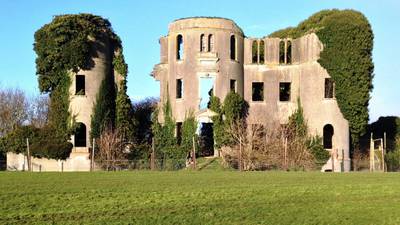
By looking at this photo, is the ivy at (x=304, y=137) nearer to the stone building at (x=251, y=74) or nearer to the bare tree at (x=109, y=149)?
the stone building at (x=251, y=74)

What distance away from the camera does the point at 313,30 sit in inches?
1930

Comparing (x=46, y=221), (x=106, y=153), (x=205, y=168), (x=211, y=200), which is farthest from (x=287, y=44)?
(x=46, y=221)

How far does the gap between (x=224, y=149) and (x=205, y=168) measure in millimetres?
3907

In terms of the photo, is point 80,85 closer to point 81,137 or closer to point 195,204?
point 81,137

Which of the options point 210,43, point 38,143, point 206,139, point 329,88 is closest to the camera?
point 38,143

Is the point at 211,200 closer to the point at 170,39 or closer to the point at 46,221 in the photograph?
the point at 46,221

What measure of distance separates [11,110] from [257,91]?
102 feet

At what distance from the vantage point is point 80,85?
48.3 metres

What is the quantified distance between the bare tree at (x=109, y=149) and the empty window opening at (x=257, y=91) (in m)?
11.9

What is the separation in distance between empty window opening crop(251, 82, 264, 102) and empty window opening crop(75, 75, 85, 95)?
13466 millimetres

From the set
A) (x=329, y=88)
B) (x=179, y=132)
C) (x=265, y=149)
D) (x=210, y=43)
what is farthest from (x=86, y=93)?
(x=329, y=88)

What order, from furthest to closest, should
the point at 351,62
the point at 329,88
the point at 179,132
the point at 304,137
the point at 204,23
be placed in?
the point at 179,132, the point at 204,23, the point at 329,88, the point at 304,137, the point at 351,62

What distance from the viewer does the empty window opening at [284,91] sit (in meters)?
51.7

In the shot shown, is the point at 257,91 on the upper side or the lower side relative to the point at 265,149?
upper
